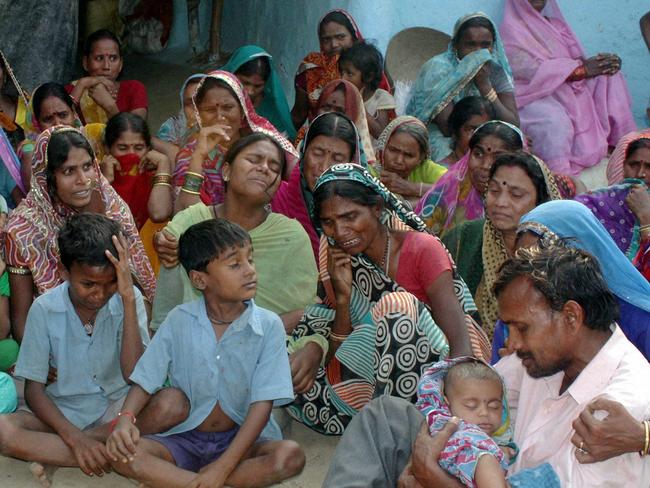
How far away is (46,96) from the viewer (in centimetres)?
543

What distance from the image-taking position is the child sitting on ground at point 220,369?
3.48m

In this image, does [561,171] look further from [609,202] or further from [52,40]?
[52,40]

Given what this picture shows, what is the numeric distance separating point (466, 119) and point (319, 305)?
211 cm

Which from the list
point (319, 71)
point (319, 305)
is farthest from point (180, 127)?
point (319, 305)

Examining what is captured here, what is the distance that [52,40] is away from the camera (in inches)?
285

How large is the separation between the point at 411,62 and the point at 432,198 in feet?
9.00

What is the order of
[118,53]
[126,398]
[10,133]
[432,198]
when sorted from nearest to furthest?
[126,398], [432,198], [10,133], [118,53]

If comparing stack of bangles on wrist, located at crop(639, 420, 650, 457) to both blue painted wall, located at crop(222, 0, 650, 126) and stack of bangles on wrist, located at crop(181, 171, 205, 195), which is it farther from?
blue painted wall, located at crop(222, 0, 650, 126)

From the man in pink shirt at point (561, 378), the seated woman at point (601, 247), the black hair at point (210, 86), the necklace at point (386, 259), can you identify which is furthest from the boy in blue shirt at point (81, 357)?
the black hair at point (210, 86)

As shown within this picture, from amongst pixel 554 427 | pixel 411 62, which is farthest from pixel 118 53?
pixel 554 427

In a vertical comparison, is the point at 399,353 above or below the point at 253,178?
below

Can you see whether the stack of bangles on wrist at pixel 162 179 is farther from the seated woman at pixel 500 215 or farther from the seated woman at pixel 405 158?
the seated woman at pixel 500 215

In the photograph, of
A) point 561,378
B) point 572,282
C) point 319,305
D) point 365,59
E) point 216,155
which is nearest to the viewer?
point 572,282

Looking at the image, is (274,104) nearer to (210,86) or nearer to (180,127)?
(180,127)
